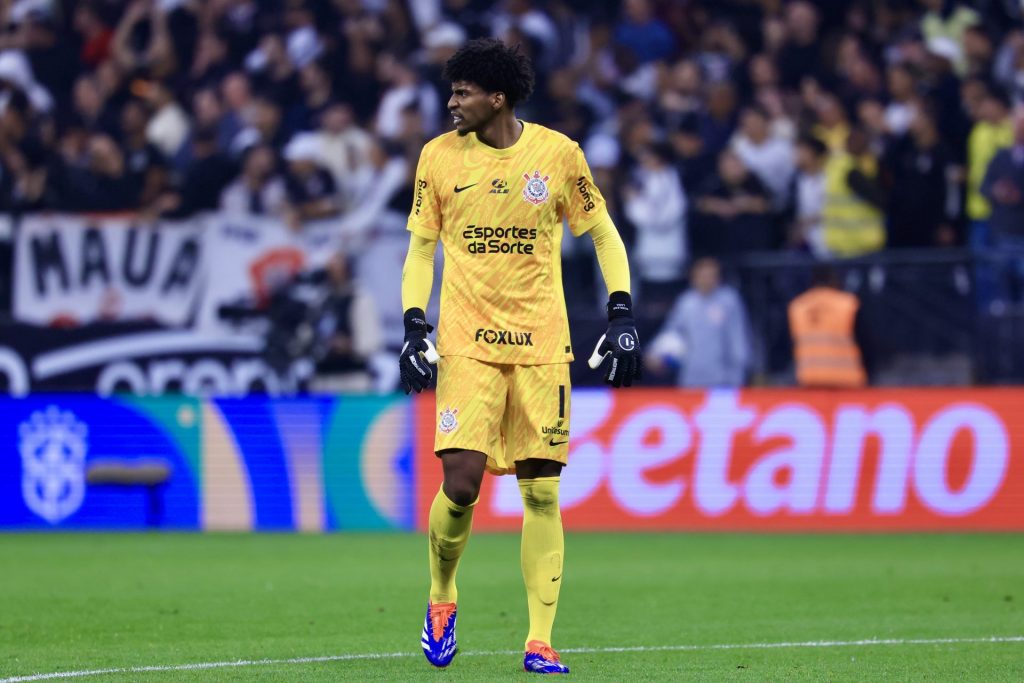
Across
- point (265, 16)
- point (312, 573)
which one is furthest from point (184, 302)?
point (312, 573)

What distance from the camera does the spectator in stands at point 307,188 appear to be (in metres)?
17.3

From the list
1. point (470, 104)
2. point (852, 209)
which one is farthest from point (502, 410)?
point (852, 209)

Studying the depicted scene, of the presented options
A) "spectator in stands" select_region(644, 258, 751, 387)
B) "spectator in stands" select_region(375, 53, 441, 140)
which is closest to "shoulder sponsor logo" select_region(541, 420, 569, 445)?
"spectator in stands" select_region(644, 258, 751, 387)

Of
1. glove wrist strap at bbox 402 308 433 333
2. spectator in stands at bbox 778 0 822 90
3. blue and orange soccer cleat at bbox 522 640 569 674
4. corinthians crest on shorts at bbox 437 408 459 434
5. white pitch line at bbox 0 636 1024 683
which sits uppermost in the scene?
spectator in stands at bbox 778 0 822 90

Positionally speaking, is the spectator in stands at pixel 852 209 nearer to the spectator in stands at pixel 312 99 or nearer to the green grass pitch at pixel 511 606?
the green grass pitch at pixel 511 606

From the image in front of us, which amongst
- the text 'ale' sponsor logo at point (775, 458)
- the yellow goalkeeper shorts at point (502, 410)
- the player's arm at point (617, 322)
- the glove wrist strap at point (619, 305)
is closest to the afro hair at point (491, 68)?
the player's arm at point (617, 322)

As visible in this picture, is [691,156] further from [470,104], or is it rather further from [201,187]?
[470,104]

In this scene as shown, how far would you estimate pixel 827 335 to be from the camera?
52.1 feet

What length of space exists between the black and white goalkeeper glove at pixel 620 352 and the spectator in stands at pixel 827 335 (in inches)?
348

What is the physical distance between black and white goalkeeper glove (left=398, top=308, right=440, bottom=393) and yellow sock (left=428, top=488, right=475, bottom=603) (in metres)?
0.48

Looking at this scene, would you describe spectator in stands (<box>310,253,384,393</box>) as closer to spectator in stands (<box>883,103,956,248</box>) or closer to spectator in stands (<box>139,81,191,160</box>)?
spectator in stands (<box>139,81,191,160</box>)

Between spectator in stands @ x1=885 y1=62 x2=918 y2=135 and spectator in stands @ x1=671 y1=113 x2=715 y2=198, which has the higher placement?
spectator in stands @ x1=885 y1=62 x2=918 y2=135

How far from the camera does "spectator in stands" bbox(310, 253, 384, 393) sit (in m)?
→ 16.6

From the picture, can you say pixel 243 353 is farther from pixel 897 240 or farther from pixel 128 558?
pixel 897 240
